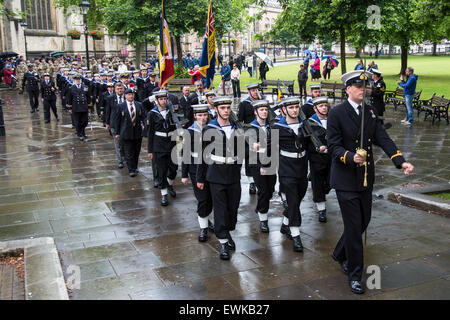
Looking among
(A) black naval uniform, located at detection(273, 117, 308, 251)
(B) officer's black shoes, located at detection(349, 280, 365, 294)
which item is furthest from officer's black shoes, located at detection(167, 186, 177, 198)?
(B) officer's black shoes, located at detection(349, 280, 365, 294)

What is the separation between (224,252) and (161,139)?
3.57 m

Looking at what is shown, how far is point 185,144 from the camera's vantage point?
7656 mm

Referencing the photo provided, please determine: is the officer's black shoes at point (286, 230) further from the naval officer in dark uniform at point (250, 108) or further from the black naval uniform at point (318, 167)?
the naval officer in dark uniform at point (250, 108)

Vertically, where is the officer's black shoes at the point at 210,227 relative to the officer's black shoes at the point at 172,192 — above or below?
below

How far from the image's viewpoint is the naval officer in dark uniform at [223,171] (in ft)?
21.7

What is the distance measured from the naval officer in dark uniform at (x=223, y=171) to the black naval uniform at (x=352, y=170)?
1.52m

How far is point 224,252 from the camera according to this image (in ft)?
21.5

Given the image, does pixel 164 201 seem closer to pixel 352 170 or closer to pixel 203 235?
pixel 203 235

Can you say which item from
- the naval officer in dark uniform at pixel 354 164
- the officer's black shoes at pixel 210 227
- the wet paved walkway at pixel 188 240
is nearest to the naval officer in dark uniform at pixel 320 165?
the wet paved walkway at pixel 188 240

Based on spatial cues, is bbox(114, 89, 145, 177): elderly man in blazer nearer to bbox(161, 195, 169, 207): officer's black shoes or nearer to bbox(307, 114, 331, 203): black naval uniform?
bbox(161, 195, 169, 207): officer's black shoes

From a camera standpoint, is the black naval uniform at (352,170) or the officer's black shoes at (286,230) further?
the officer's black shoes at (286,230)

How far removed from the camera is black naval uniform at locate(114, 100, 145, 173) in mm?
11133
